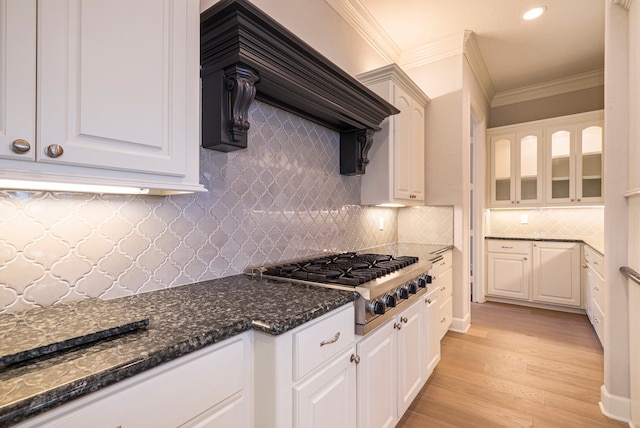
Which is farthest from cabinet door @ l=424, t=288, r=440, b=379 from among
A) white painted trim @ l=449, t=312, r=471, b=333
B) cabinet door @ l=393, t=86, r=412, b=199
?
white painted trim @ l=449, t=312, r=471, b=333

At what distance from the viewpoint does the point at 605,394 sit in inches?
78.1

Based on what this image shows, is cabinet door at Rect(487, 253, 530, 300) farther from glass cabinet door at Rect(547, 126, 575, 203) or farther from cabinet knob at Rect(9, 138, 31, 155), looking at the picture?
cabinet knob at Rect(9, 138, 31, 155)

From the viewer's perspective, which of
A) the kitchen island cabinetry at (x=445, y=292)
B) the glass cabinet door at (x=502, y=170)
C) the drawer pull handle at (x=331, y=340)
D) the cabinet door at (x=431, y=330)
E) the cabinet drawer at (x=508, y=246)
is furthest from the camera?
the glass cabinet door at (x=502, y=170)

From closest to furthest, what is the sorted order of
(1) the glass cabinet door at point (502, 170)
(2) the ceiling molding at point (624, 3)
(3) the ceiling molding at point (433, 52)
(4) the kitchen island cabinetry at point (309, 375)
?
1. (4) the kitchen island cabinetry at point (309, 375)
2. (2) the ceiling molding at point (624, 3)
3. (3) the ceiling molding at point (433, 52)
4. (1) the glass cabinet door at point (502, 170)

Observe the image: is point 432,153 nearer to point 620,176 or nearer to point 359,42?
point 359,42

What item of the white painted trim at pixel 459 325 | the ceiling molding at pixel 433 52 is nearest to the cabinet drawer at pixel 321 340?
the white painted trim at pixel 459 325

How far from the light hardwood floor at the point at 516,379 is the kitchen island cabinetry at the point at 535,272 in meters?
0.46

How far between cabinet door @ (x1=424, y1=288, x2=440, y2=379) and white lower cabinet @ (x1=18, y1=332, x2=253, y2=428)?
4.63 ft

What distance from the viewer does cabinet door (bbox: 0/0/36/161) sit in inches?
28.9

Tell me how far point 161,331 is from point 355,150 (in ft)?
6.13

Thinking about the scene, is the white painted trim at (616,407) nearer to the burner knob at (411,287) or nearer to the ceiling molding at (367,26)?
the burner knob at (411,287)

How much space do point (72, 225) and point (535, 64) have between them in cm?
480

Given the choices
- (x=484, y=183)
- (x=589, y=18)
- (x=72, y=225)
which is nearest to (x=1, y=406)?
(x=72, y=225)

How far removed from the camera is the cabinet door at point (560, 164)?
3975 millimetres
